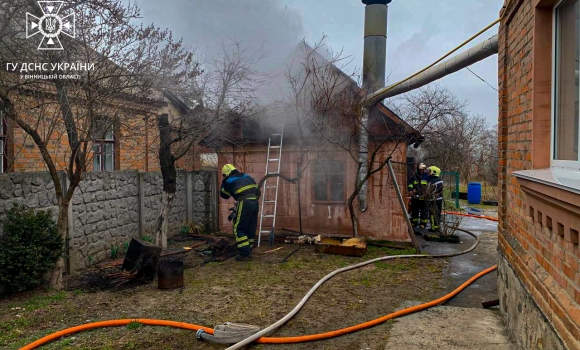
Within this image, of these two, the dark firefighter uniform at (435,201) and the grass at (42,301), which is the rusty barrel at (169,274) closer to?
the grass at (42,301)

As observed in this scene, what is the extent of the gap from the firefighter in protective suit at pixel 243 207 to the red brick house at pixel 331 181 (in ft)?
6.53

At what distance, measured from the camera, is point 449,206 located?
15.5 meters

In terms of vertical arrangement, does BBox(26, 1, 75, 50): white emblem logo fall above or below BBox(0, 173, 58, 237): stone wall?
above

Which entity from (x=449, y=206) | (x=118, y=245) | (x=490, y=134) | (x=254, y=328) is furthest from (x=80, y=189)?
(x=490, y=134)

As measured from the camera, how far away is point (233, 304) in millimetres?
5223

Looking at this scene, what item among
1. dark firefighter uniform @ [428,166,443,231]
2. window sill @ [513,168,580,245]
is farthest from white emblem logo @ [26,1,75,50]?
dark firefighter uniform @ [428,166,443,231]

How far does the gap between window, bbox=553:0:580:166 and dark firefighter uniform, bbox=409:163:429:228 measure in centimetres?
770

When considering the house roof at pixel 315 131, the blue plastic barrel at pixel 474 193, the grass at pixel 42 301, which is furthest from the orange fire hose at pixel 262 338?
the blue plastic barrel at pixel 474 193

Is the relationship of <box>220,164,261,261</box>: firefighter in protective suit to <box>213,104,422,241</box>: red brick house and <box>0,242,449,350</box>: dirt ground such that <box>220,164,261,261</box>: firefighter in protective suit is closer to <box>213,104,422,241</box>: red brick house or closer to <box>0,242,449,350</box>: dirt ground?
<box>0,242,449,350</box>: dirt ground

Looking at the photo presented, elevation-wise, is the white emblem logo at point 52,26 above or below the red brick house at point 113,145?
above

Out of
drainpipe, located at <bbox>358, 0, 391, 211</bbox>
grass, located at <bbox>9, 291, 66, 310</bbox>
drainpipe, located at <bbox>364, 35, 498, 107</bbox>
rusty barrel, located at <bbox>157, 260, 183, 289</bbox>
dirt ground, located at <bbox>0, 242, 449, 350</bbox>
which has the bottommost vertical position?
dirt ground, located at <bbox>0, 242, 449, 350</bbox>

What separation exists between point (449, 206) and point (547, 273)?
13.6 m

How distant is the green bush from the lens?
5151 mm

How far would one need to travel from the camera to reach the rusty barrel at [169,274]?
18.9 ft
